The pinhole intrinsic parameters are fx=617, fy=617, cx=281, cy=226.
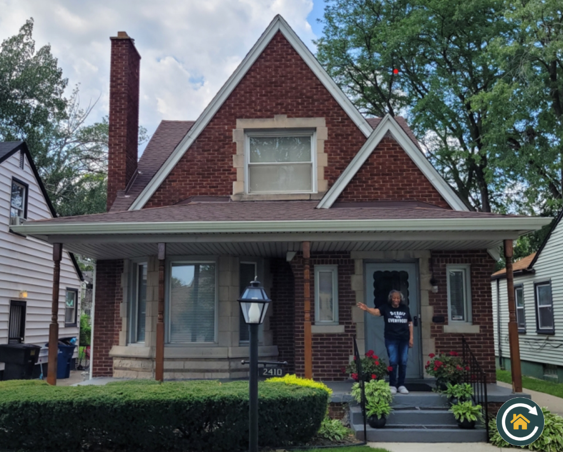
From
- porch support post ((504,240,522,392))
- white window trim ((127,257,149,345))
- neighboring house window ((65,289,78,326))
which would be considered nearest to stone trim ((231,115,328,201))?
white window trim ((127,257,149,345))

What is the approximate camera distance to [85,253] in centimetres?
1257

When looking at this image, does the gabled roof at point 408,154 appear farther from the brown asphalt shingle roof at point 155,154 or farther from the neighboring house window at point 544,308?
the neighboring house window at point 544,308

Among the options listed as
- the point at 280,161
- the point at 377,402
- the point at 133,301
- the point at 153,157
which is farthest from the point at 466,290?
the point at 153,157

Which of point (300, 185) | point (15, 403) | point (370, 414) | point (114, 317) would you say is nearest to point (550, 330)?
point (300, 185)

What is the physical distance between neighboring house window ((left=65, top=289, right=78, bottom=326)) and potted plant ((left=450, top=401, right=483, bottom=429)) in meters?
16.2

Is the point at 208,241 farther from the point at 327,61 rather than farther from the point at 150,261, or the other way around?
the point at 327,61

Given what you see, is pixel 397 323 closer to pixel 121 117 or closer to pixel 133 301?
pixel 133 301

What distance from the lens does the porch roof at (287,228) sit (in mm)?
9719

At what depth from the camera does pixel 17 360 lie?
1584cm

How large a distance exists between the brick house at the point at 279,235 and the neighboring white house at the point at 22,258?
456cm

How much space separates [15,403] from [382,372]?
215 inches

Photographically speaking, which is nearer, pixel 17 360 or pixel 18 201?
pixel 17 360

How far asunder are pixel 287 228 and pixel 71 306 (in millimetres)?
14955

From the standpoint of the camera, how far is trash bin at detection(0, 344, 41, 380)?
1580 cm
